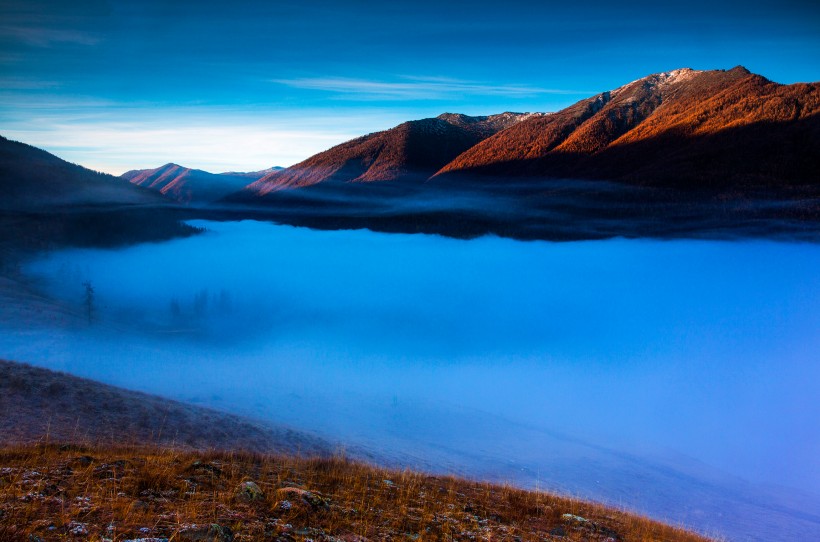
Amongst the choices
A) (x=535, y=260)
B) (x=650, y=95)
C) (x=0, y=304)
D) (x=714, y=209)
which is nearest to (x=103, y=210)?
(x=0, y=304)

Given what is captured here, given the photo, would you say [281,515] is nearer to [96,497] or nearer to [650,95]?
[96,497]

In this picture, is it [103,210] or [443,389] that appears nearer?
[443,389]

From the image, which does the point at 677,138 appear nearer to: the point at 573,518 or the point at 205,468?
the point at 573,518

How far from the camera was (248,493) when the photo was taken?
28.3 feet

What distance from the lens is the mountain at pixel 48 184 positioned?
85688 millimetres

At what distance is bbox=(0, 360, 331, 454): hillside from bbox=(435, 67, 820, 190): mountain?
10240cm

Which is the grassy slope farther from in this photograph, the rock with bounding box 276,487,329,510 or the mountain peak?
the mountain peak

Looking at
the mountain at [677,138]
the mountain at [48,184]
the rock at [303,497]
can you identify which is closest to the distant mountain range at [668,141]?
the mountain at [677,138]

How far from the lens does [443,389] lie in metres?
63.3

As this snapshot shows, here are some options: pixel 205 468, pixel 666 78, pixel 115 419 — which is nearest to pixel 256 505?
pixel 205 468

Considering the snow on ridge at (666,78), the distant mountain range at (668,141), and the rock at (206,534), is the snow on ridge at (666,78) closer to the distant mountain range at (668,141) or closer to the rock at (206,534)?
the distant mountain range at (668,141)

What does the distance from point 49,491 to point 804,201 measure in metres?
101

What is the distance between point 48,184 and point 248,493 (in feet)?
349

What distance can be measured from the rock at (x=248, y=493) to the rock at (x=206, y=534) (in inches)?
69.0
